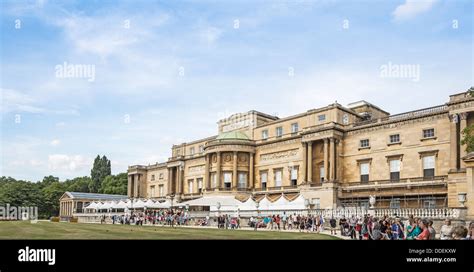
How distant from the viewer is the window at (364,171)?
171 feet

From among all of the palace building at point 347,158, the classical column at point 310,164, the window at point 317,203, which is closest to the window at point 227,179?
the palace building at point 347,158

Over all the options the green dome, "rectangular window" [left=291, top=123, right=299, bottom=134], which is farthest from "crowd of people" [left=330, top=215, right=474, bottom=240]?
the green dome

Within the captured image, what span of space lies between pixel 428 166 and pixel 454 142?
4.60 meters

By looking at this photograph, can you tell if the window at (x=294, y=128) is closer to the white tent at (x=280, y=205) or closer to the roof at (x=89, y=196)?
the white tent at (x=280, y=205)

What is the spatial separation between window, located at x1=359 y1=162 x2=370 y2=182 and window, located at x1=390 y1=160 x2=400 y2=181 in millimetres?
2947

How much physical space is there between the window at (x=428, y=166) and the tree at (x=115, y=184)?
8837cm

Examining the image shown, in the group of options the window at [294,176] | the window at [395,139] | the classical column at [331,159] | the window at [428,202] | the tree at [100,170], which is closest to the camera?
the window at [428,202]

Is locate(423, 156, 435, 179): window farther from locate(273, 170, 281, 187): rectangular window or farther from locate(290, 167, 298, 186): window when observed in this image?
locate(273, 170, 281, 187): rectangular window
